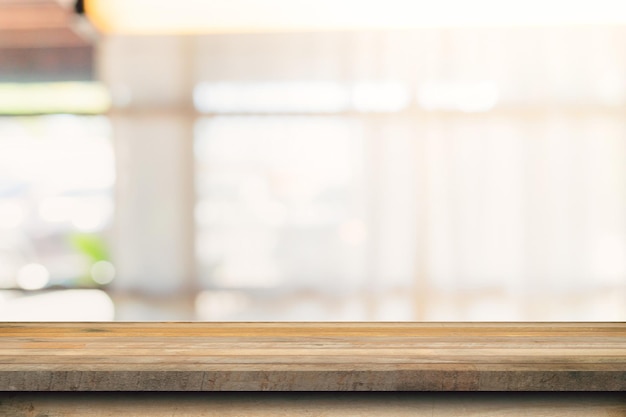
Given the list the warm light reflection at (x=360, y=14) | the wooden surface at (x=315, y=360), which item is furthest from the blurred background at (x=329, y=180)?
the wooden surface at (x=315, y=360)

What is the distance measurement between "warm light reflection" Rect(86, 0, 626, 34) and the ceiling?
2.41 metres

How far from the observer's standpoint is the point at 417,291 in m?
5.10

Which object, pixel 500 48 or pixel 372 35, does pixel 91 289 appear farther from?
pixel 500 48

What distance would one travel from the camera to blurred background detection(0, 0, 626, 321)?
5.01 meters

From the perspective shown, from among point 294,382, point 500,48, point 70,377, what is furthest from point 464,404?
point 500,48

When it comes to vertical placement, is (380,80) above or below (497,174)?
above

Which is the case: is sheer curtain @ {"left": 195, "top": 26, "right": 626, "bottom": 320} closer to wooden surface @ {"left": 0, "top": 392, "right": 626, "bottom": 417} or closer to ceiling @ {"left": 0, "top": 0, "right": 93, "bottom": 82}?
ceiling @ {"left": 0, "top": 0, "right": 93, "bottom": 82}

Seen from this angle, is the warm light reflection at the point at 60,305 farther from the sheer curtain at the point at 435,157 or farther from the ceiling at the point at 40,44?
the ceiling at the point at 40,44

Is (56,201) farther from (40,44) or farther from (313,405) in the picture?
(313,405)

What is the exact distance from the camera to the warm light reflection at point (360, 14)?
9.51 feet

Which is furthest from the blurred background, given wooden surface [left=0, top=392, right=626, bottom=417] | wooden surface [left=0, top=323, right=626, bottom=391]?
wooden surface [left=0, top=392, right=626, bottom=417]

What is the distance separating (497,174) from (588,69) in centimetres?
101

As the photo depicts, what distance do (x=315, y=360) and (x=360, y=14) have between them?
232 centimetres

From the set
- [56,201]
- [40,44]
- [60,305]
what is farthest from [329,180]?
[40,44]
